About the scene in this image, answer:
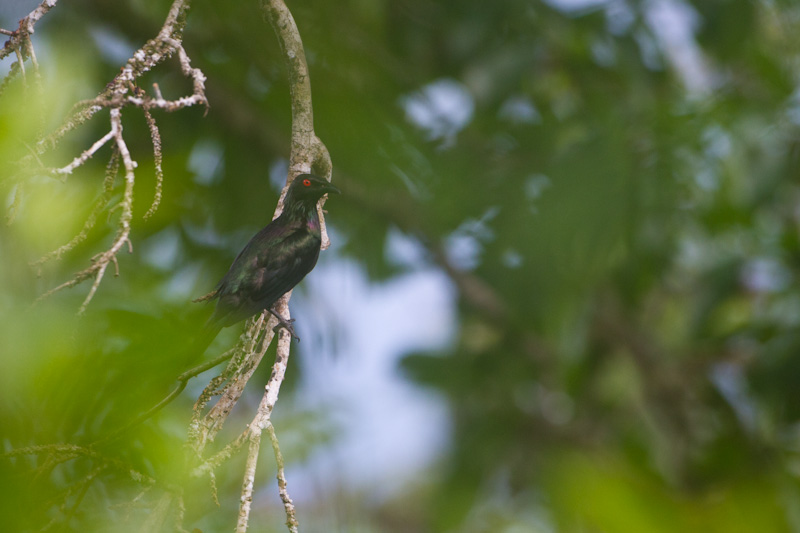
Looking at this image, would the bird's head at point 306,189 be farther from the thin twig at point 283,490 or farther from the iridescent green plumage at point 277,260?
the thin twig at point 283,490

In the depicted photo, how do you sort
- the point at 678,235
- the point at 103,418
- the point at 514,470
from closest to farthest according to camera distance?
the point at 103,418 < the point at 678,235 < the point at 514,470

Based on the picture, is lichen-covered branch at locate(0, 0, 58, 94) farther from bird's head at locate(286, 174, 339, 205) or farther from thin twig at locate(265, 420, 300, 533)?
thin twig at locate(265, 420, 300, 533)

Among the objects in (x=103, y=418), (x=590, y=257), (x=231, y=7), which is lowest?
(x=103, y=418)

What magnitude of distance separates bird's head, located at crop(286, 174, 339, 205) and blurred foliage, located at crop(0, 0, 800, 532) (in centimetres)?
10

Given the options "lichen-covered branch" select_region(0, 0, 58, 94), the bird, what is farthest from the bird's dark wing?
"lichen-covered branch" select_region(0, 0, 58, 94)

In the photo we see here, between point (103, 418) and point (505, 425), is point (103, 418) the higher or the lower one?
the lower one

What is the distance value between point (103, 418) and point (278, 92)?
2.14 feet

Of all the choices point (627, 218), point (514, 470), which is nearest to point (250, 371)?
point (627, 218)

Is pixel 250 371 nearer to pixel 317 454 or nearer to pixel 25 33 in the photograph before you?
pixel 25 33

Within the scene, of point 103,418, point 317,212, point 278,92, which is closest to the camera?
point 103,418

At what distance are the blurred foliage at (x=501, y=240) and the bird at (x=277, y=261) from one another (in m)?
0.03

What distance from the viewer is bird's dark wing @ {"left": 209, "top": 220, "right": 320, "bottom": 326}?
476mm

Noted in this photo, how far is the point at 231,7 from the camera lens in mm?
838

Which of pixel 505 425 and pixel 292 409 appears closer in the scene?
pixel 292 409
